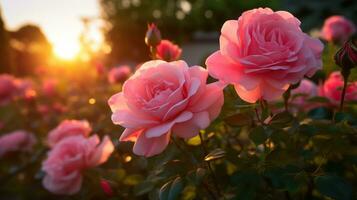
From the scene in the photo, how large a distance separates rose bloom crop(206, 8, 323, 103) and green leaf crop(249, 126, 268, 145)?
0.11 metres

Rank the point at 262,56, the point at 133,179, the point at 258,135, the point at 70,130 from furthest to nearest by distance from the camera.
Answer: the point at 70,130 < the point at 133,179 < the point at 258,135 < the point at 262,56

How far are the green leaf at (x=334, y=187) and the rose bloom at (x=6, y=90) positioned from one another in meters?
2.52

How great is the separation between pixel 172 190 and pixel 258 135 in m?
0.21

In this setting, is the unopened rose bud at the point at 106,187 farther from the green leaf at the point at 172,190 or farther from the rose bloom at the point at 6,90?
the rose bloom at the point at 6,90

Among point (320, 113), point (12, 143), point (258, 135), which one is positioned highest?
point (258, 135)

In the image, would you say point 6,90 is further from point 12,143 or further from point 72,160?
point 72,160

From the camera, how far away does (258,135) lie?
86 centimetres

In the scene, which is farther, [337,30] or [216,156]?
[337,30]

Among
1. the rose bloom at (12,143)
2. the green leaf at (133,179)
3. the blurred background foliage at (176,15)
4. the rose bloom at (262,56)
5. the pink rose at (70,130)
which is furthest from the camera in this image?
the blurred background foliage at (176,15)

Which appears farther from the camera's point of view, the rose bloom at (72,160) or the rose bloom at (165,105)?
the rose bloom at (72,160)

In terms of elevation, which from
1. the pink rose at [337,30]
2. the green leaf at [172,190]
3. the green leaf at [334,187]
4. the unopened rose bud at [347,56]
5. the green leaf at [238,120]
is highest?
the unopened rose bud at [347,56]

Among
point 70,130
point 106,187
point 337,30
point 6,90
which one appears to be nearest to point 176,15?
point 6,90

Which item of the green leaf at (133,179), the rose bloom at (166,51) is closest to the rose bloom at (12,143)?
the green leaf at (133,179)

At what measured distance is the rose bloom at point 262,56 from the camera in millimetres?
750
